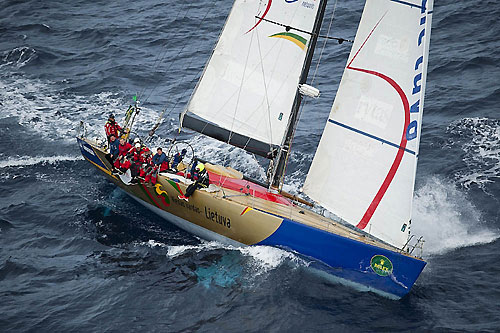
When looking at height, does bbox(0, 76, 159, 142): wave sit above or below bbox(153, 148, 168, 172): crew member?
below

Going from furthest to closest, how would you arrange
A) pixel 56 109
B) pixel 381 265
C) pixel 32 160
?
pixel 56 109
pixel 32 160
pixel 381 265

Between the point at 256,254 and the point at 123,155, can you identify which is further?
the point at 123,155

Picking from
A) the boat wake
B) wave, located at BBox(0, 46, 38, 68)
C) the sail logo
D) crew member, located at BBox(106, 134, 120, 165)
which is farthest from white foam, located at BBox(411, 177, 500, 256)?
wave, located at BBox(0, 46, 38, 68)

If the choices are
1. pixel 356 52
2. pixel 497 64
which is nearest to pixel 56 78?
pixel 356 52

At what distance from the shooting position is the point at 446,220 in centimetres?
1758

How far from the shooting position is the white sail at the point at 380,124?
1402cm

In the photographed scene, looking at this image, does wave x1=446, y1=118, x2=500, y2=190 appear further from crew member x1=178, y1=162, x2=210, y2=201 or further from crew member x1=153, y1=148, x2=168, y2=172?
crew member x1=153, y1=148, x2=168, y2=172

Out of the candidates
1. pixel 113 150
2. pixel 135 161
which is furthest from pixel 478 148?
pixel 113 150

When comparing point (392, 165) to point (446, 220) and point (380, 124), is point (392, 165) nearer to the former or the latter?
point (380, 124)

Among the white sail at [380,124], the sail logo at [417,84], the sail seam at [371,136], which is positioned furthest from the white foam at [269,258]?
the sail logo at [417,84]

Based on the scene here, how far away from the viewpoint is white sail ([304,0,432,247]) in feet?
46.0

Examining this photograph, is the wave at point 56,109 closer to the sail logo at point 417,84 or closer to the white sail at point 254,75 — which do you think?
the white sail at point 254,75

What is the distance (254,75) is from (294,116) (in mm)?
1615

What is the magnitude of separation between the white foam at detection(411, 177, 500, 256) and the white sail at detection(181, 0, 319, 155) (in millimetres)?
5212
